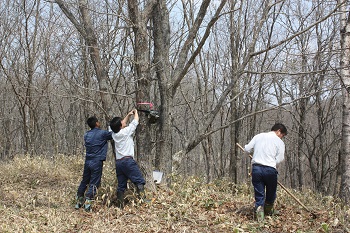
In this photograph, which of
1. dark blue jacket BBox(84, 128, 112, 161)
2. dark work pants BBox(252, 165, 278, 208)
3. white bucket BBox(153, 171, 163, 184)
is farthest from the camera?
white bucket BBox(153, 171, 163, 184)

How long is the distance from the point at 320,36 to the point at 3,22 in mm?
10679

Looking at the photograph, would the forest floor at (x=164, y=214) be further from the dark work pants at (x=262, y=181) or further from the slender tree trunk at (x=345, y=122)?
the slender tree trunk at (x=345, y=122)

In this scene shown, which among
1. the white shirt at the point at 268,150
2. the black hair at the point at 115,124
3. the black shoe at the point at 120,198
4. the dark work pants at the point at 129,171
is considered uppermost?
the black hair at the point at 115,124

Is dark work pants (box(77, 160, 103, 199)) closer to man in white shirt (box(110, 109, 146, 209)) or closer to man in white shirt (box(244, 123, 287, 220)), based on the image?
man in white shirt (box(110, 109, 146, 209))

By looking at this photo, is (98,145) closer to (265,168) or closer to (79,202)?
(79,202)

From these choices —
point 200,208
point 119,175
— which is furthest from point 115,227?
point 200,208

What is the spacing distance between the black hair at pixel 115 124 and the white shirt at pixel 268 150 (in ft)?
7.12

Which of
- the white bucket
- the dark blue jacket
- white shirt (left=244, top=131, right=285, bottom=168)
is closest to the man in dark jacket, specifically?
the dark blue jacket

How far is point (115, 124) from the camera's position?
5.52m

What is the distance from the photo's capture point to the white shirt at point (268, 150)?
16.7 feet

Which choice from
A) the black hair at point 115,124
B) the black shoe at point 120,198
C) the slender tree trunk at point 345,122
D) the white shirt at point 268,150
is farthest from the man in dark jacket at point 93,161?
the slender tree trunk at point 345,122

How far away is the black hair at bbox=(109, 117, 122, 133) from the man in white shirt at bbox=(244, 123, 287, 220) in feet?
7.12

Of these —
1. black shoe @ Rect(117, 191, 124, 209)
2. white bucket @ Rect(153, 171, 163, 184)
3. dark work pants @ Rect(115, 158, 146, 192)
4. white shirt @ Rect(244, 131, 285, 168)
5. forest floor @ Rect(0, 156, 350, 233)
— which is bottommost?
forest floor @ Rect(0, 156, 350, 233)

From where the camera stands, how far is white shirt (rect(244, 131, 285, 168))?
508 centimetres
